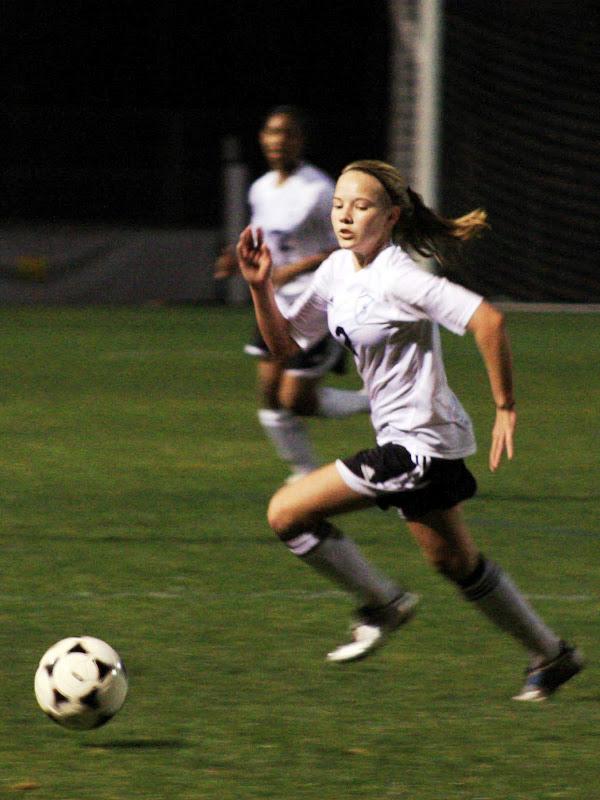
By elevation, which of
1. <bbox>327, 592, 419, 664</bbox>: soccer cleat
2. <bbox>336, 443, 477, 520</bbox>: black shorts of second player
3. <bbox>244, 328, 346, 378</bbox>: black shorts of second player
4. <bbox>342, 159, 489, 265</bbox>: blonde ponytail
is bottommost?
<bbox>244, 328, 346, 378</bbox>: black shorts of second player

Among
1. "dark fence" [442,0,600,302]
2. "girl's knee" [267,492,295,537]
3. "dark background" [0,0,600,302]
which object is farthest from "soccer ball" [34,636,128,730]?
"dark fence" [442,0,600,302]

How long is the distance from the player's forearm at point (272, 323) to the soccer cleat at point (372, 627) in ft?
2.79

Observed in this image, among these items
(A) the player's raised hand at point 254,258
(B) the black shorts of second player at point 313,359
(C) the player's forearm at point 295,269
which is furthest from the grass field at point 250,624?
(A) the player's raised hand at point 254,258

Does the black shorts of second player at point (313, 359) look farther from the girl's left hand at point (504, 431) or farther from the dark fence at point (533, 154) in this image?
the dark fence at point (533, 154)

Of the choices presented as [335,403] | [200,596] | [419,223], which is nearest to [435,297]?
[419,223]

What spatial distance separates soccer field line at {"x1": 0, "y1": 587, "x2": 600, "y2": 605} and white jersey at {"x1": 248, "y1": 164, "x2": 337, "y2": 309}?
2.99 meters

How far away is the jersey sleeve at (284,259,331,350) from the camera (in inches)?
206

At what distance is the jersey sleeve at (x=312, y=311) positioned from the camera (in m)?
5.23

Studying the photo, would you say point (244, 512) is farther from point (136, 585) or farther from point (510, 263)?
point (510, 263)

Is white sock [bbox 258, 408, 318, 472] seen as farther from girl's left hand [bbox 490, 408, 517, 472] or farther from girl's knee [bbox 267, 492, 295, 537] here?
girl's left hand [bbox 490, 408, 517, 472]

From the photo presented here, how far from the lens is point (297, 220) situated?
923cm

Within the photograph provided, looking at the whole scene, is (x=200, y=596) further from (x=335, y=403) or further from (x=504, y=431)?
(x=335, y=403)

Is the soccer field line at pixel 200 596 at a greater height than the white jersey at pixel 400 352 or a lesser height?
lesser

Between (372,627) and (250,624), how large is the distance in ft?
2.24
